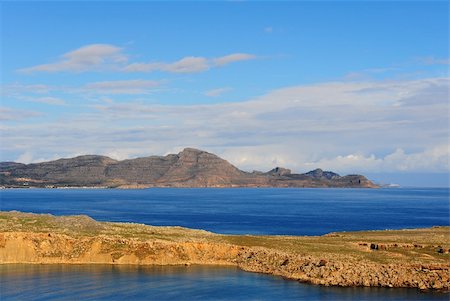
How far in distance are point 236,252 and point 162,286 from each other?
19340 mm

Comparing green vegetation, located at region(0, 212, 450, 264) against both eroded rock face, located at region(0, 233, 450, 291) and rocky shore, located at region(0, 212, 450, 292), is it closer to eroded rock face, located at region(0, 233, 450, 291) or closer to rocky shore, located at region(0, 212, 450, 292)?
rocky shore, located at region(0, 212, 450, 292)

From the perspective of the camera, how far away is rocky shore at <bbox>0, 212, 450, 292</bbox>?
212ft

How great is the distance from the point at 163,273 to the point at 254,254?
14.6 metres

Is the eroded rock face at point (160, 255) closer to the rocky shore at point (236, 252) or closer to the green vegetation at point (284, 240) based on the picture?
the rocky shore at point (236, 252)

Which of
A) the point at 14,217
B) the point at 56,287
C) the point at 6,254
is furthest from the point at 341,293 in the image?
the point at 14,217

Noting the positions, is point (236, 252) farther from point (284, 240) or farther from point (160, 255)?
point (284, 240)

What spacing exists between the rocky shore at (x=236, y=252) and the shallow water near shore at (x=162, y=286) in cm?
302

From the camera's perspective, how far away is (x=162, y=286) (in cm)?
6128

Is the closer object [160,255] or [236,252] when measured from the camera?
[160,255]

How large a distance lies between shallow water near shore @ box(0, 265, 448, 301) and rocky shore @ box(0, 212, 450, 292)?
3015 mm

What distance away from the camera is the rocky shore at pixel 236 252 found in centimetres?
6469

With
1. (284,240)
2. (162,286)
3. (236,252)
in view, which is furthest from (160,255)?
(284,240)

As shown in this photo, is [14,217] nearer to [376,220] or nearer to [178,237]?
[178,237]

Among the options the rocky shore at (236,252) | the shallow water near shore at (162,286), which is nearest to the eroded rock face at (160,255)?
the rocky shore at (236,252)
